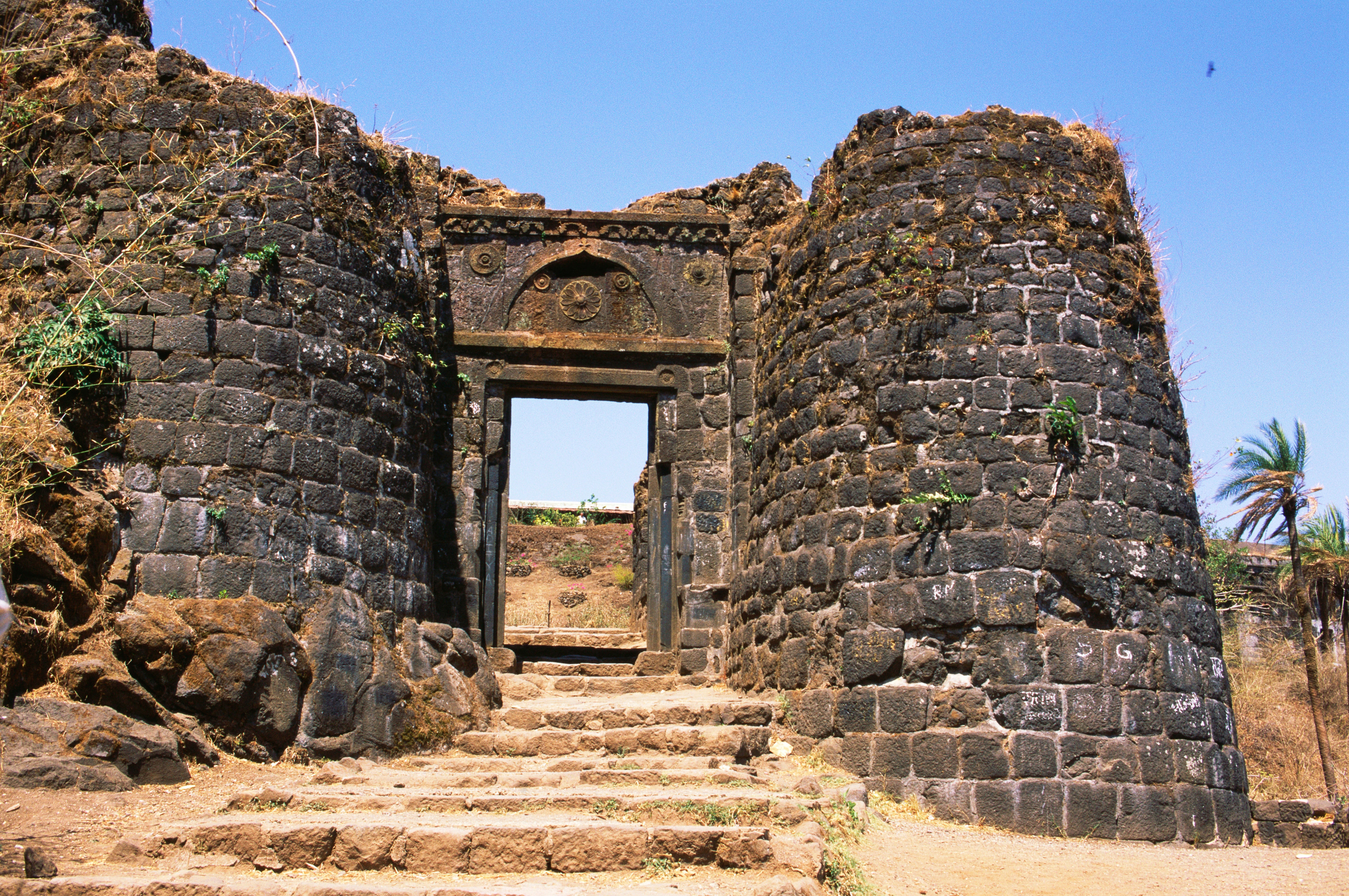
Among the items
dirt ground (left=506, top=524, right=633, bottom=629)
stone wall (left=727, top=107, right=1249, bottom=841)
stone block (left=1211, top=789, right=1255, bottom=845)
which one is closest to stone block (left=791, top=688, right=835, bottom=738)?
stone wall (left=727, top=107, right=1249, bottom=841)

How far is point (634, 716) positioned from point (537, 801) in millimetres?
2333

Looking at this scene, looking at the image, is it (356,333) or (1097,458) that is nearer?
(1097,458)

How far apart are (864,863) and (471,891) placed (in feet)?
6.57

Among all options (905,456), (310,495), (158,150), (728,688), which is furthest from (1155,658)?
(158,150)

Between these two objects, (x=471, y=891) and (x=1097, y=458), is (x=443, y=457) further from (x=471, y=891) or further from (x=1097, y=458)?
(x=471, y=891)

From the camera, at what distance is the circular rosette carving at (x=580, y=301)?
1058 centimetres

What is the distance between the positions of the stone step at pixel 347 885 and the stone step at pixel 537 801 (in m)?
0.57

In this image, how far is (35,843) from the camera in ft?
15.6

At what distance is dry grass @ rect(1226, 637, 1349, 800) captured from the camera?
37.1 ft

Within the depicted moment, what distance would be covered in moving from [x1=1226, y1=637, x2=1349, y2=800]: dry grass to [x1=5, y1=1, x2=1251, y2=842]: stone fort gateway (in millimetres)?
3260

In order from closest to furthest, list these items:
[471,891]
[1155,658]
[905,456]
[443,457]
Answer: [471,891] < [1155,658] < [905,456] < [443,457]

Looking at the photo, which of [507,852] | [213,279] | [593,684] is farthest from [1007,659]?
[213,279]

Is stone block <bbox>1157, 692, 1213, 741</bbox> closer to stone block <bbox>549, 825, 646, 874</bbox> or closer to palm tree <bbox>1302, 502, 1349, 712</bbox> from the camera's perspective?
stone block <bbox>549, 825, 646, 874</bbox>

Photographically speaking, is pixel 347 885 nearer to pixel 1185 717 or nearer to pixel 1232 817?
pixel 1185 717
